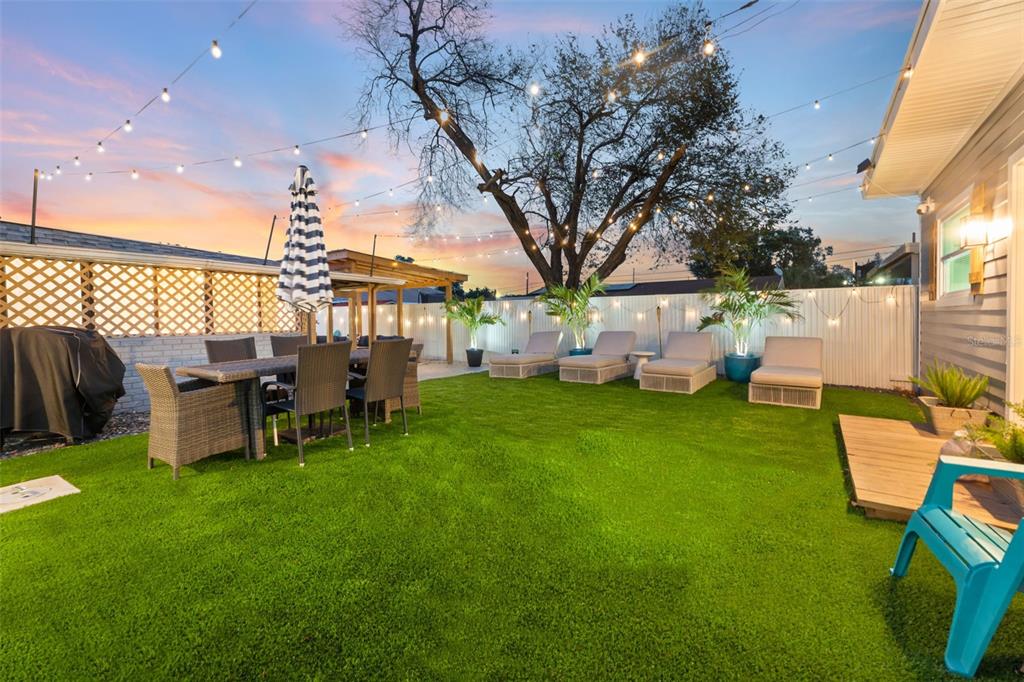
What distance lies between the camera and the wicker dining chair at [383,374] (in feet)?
13.2

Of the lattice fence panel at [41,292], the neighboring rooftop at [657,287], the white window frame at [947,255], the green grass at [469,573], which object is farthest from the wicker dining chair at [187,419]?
the neighboring rooftop at [657,287]

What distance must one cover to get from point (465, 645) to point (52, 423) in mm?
4894

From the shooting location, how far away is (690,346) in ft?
25.1

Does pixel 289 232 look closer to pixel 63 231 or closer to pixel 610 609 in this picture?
pixel 610 609

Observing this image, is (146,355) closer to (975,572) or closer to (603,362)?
(603,362)

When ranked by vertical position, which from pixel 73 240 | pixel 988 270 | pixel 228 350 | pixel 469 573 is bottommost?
pixel 469 573

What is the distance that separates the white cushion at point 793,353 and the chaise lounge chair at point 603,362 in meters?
2.38

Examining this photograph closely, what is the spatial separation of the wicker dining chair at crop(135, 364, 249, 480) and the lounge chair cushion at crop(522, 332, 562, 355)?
20.7ft

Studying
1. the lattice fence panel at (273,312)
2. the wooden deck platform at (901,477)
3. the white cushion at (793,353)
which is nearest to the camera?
the wooden deck platform at (901,477)

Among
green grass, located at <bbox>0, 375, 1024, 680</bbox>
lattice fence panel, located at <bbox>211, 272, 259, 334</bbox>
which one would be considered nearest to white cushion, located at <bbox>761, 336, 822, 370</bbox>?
green grass, located at <bbox>0, 375, 1024, 680</bbox>

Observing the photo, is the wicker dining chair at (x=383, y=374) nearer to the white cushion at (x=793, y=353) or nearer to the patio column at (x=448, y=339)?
the white cushion at (x=793, y=353)

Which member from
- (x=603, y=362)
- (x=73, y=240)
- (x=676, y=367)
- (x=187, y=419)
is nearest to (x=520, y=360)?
(x=603, y=362)

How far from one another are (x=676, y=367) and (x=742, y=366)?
1.41 m

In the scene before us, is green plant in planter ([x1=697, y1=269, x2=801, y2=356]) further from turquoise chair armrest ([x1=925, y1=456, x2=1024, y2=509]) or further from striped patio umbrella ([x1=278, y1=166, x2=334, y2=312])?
striped patio umbrella ([x1=278, y1=166, x2=334, y2=312])
